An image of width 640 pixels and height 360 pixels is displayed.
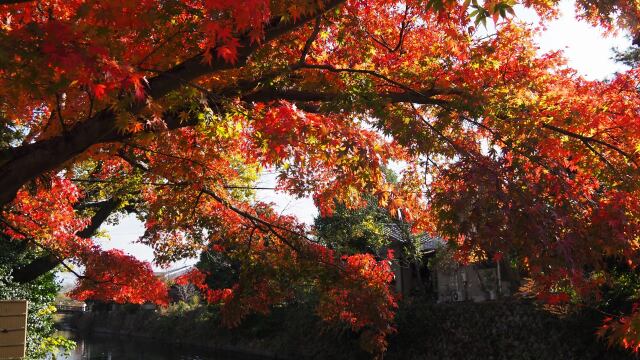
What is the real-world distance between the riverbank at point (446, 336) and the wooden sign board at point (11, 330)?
1014 centimetres

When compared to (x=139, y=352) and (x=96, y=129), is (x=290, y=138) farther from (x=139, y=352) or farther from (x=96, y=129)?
(x=139, y=352)

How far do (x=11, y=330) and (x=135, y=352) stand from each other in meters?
24.1

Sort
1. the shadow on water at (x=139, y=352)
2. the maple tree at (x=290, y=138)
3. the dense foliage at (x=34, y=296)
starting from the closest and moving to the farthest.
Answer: the maple tree at (x=290, y=138), the dense foliage at (x=34, y=296), the shadow on water at (x=139, y=352)

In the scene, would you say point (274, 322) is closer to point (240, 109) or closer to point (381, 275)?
point (381, 275)

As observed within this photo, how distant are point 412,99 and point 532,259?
2.66m

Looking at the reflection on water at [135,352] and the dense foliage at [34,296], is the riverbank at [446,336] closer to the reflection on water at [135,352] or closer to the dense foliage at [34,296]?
the reflection on water at [135,352]

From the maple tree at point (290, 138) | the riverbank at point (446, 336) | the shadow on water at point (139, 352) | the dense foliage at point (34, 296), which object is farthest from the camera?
the shadow on water at point (139, 352)

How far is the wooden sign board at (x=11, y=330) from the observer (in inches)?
267

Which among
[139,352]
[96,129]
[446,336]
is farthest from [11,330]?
[139,352]

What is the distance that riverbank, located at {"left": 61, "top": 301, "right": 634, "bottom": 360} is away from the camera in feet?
44.3

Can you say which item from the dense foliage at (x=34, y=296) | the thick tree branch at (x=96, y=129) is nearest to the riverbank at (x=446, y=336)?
the dense foliage at (x=34, y=296)

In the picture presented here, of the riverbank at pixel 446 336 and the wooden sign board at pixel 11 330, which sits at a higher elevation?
the wooden sign board at pixel 11 330

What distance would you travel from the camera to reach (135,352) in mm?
29000

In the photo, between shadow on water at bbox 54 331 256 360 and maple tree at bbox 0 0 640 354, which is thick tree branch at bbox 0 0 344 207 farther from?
shadow on water at bbox 54 331 256 360
